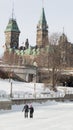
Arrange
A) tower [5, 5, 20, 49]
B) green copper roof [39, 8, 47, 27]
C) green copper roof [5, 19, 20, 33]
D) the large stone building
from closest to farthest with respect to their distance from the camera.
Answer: the large stone building
green copper roof [5, 19, 20, 33]
tower [5, 5, 20, 49]
green copper roof [39, 8, 47, 27]

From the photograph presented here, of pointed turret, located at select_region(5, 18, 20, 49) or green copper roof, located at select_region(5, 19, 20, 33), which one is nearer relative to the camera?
green copper roof, located at select_region(5, 19, 20, 33)

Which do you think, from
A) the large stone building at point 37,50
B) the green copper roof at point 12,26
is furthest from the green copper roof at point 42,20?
the green copper roof at point 12,26

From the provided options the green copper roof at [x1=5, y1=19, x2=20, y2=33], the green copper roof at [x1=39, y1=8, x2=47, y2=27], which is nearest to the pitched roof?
the green copper roof at [x1=39, y1=8, x2=47, y2=27]

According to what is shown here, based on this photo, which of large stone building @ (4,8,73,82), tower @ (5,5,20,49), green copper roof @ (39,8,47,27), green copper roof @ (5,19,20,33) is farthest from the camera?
green copper roof @ (39,8,47,27)

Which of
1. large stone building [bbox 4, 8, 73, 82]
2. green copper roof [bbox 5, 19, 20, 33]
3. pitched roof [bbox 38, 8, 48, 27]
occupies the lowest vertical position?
large stone building [bbox 4, 8, 73, 82]

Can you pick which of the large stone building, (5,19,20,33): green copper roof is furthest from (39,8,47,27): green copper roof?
(5,19,20,33): green copper roof

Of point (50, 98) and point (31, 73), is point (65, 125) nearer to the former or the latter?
point (50, 98)

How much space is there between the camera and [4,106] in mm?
40000

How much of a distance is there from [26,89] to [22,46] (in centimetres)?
8410

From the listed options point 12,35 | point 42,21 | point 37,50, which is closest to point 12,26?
point 12,35

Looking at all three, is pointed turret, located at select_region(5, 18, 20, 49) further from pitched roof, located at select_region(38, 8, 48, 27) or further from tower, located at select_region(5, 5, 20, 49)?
pitched roof, located at select_region(38, 8, 48, 27)

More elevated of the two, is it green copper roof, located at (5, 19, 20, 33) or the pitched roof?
the pitched roof

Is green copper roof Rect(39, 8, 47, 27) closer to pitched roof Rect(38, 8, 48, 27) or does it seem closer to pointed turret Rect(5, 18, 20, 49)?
pitched roof Rect(38, 8, 48, 27)

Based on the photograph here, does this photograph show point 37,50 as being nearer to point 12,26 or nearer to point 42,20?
point 12,26
